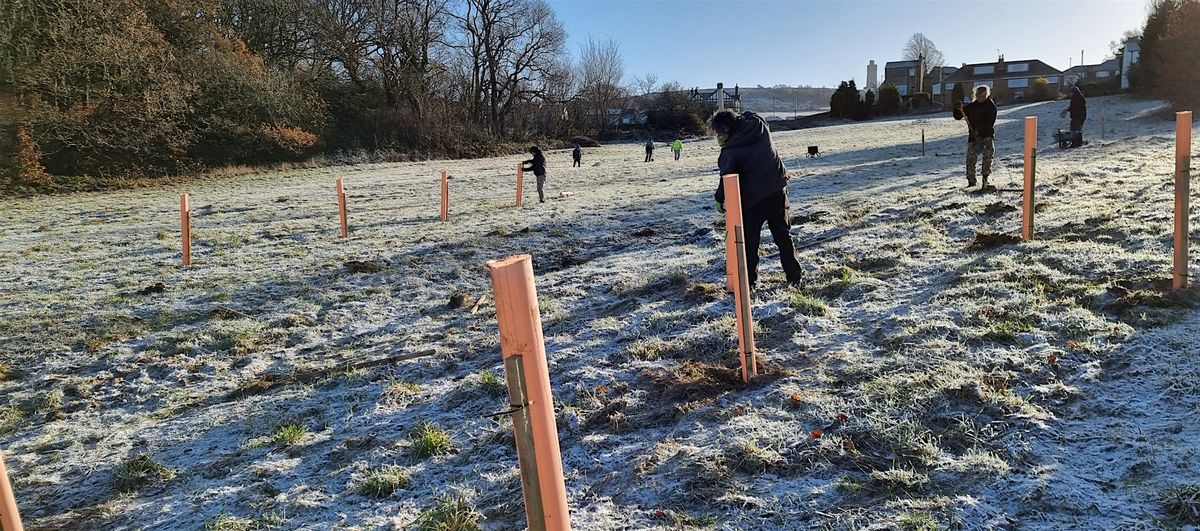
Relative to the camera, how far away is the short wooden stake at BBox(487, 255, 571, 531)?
2188 mm

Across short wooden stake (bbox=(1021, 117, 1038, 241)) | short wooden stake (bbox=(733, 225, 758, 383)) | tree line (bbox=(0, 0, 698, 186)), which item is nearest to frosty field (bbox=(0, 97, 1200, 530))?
short wooden stake (bbox=(733, 225, 758, 383))

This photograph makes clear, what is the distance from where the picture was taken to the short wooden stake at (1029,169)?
23.1ft

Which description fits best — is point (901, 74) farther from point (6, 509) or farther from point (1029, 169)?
point (6, 509)

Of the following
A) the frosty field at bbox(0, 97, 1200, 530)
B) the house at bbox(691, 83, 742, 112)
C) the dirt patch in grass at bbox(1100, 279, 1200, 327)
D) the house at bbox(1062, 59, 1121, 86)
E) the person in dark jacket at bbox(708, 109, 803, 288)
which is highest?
the house at bbox(1062, 59, 1121, 86)

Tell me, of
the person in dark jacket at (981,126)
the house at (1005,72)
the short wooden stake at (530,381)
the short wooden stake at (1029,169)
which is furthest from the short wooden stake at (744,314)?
the house at (1005,72)

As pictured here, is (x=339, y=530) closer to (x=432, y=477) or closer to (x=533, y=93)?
(x=432, y=477)

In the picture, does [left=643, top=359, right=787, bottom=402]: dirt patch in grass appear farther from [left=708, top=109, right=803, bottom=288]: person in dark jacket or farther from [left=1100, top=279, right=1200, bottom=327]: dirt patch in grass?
[left=1100, top=279, right=1200, bottom=327]: dirt patch in grass

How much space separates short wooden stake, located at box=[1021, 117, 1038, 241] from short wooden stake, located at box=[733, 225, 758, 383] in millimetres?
4477

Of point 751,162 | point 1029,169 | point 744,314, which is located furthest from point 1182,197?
point 744,314

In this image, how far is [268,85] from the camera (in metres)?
33.0

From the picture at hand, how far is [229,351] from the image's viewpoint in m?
6.67

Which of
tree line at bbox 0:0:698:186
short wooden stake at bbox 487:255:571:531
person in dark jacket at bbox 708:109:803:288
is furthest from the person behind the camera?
tree line at bbox 0:0:698:186

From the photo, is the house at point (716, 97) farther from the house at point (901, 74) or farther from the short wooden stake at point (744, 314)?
the short wooden stake at point (744, 314)

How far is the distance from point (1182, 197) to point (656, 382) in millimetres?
4036
